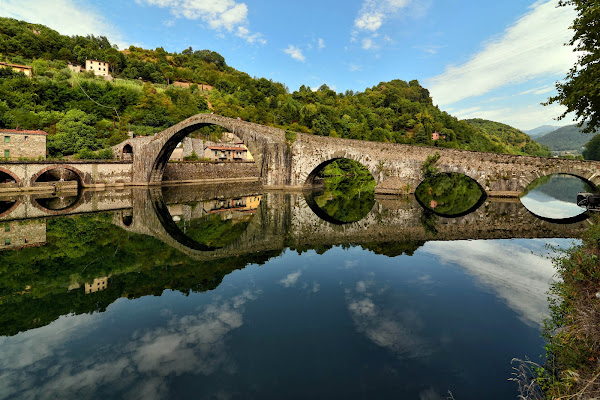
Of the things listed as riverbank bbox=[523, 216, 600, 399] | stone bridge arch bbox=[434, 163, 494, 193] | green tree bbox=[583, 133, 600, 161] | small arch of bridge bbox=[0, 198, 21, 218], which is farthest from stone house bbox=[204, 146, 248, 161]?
green tree bbox=[583, 133, 600, 161]

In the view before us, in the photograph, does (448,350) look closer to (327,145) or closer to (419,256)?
(419,256)

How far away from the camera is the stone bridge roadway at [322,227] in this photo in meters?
12.2

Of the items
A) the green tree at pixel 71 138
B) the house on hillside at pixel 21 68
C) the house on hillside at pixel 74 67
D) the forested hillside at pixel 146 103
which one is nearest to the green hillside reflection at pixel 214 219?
the forested hillside at pixel 146 103

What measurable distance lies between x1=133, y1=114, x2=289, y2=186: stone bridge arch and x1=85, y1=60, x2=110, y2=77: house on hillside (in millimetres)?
67047

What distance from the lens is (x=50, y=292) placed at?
730 centimetres

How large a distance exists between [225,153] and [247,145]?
99.0 feet

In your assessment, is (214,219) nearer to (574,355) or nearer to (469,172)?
(574,355)

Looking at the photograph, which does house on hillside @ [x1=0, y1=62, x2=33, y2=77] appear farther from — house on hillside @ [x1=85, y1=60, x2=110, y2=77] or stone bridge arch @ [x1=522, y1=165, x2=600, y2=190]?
stone bridge arch @ [x1=522, y1=165, x2=600, y2=190]

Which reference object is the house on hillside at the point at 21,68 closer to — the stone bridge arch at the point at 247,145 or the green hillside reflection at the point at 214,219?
the stone bridge arch at the point at 247,145

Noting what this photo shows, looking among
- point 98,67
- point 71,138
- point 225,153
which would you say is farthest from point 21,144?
point 98,67

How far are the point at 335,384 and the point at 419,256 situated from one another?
7420 millimetres

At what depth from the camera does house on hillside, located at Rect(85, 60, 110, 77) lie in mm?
81438

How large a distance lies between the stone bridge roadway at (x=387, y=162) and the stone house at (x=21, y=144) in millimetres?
18906

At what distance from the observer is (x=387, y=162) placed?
2611 cm
